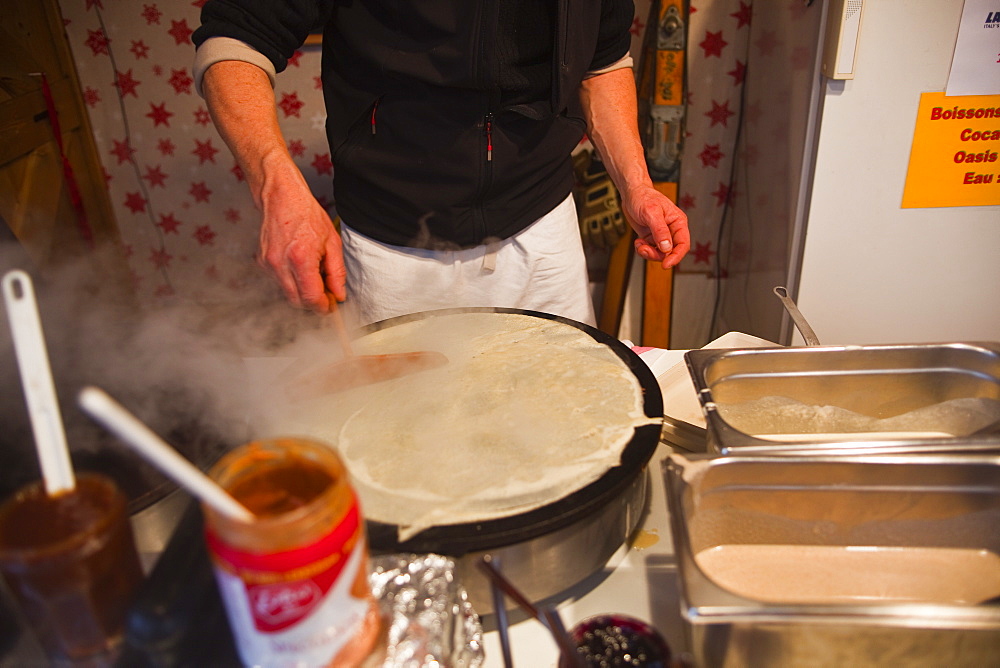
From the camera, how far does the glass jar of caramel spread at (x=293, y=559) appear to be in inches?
19.1

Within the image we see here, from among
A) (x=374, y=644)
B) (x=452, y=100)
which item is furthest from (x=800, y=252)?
(x=374, y=644)

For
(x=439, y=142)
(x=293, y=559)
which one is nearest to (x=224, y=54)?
(x=439, y=142)

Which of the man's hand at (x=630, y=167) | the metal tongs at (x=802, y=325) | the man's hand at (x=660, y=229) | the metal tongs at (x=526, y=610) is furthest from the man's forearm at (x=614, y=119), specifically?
the metal tongs at (x=526, y=610)

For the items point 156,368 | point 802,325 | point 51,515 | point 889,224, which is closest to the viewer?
point 51,515

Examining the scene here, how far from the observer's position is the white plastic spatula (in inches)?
19.9

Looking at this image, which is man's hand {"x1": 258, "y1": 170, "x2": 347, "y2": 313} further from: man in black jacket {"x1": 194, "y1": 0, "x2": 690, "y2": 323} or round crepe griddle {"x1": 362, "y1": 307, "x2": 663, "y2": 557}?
round crepe griddle {"x1": 362, "y1": 307, "x2": 663, "y2": 557}

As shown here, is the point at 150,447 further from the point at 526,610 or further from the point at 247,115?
the point at 247,115

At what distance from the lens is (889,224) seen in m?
1.92

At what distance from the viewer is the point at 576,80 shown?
1.55 meters

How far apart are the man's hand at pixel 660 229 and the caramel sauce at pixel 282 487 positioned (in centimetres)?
96

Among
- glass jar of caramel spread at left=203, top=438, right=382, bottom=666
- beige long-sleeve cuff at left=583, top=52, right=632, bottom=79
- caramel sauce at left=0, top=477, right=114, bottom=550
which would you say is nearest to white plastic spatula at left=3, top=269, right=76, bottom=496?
caramel sauce at left=0, top=477, right=114, bottom=550

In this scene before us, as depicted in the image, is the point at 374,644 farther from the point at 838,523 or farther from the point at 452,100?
the point at 452,100

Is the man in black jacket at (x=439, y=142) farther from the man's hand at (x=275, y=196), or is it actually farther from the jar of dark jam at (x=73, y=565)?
the jar of dark jam at (x=73, y=565)

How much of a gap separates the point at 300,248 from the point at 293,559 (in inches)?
27.8
